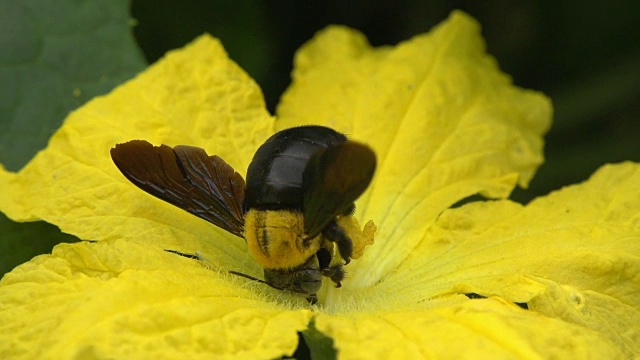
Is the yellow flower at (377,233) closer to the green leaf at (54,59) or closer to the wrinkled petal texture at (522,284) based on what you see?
the wrinkled petal texture at (522,284)

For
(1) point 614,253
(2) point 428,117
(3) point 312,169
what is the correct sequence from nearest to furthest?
(3) point 312,169
(1) point 614,253
(2) point 428,117

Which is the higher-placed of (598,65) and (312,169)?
(312,169)

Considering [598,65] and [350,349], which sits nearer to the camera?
[350,349]

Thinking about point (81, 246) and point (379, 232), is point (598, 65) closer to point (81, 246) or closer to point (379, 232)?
point (379, 232)

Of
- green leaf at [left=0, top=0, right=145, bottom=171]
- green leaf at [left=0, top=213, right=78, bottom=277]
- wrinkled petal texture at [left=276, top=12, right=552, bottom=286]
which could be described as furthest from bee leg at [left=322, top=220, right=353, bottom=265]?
green leaf at [left=0, top=0, right=145, bottom=171]

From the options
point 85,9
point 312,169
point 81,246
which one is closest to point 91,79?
point 85,9

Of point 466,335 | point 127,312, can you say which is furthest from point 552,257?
point 127,312

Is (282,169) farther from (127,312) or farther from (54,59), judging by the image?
(54,59)

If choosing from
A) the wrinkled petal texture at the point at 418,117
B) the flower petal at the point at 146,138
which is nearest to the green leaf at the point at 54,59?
the flower petal at the point at 146,138
